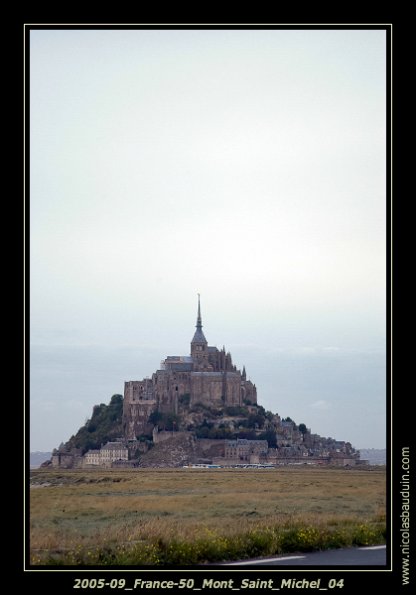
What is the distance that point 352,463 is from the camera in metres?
77.2

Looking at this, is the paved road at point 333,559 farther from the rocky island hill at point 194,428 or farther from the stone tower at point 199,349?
the stone tower at point 199,349

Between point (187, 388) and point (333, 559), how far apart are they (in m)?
87.5

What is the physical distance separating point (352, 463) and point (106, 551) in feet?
230

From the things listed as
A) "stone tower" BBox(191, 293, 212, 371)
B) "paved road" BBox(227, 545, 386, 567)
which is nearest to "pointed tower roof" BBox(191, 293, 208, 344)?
"stone tower" BBox(191, 293, 212, 371)

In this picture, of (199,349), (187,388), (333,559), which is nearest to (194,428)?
(187,388)

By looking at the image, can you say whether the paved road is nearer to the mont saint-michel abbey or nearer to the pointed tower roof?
the mont saint-michel abbey

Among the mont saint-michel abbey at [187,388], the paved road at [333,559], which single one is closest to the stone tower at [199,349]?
the mont saint-michel abbey at [187,388]

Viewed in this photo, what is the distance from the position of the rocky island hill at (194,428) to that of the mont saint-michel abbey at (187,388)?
3.7 inches

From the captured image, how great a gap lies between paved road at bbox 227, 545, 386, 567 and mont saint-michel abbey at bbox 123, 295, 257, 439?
81276mm

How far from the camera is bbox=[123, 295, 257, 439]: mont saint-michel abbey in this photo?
3622 inches

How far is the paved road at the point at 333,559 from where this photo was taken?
908 cm

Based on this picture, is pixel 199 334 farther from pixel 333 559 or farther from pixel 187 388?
pixel 333 559
